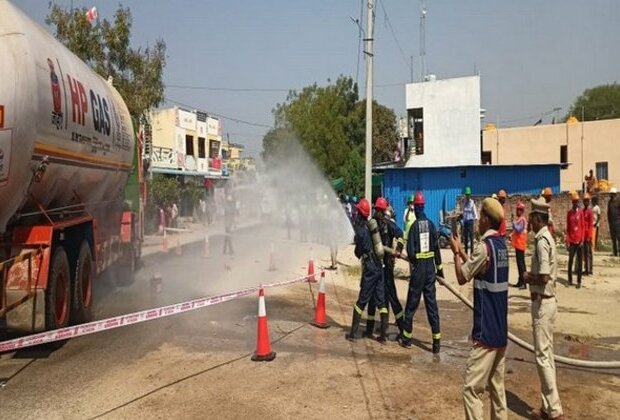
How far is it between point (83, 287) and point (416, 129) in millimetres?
28391

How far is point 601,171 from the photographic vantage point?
114ft

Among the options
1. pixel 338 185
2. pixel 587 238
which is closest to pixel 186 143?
pixel 338 185

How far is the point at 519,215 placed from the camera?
11.4 metres

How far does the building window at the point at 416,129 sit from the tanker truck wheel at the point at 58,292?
2822cm

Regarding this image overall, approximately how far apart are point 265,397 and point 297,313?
4.01 meters

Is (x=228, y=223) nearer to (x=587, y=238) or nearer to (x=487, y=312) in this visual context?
(x=587, y=238)

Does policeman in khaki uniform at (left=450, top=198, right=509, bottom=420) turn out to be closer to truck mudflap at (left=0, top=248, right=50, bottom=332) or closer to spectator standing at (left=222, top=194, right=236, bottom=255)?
truck mudflap at (left=0, top=248, right=50, bottom=332)

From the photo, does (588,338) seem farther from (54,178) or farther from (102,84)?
(102,84)

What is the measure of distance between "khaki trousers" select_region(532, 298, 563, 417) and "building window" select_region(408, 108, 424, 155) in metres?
28.9

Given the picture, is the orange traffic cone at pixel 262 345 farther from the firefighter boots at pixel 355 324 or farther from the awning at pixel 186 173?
the awning at pixel 186 173

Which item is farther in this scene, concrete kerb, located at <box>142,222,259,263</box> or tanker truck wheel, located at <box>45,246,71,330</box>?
concrete kerb, located at <box>142,222,259,263</box>

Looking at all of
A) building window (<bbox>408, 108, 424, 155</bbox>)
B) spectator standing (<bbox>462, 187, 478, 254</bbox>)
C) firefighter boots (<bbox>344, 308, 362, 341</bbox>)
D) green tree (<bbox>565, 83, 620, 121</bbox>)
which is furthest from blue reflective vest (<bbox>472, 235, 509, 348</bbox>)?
green tree (<bbox>565, 83, 620, 121</bbox>)

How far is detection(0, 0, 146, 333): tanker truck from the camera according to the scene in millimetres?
5977

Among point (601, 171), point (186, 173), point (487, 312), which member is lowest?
point (487, 312)
